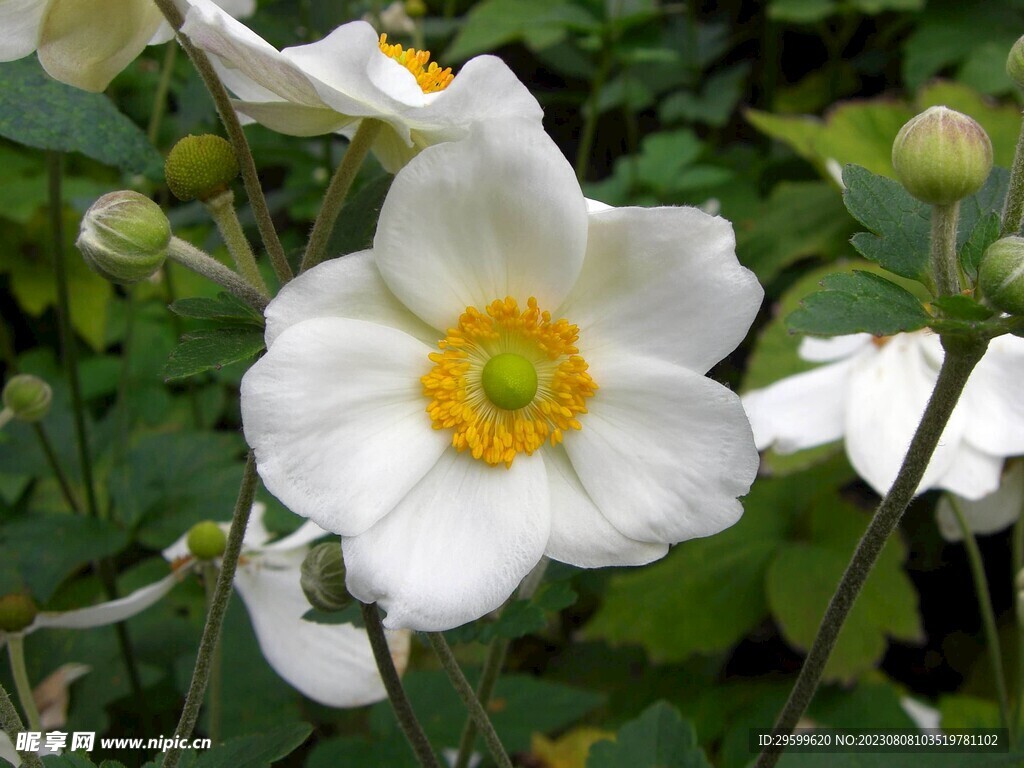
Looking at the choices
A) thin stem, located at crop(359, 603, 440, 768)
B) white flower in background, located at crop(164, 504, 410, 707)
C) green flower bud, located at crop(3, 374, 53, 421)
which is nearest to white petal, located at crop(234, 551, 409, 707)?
white flower in background, located at crop(164, 504, 410, 707)

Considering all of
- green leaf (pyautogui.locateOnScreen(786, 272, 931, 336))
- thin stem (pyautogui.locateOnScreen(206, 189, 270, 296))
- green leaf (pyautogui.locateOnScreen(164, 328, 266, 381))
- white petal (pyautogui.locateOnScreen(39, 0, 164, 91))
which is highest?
white petal (pyautogui.locateOnScreen(39, 0, 164, 91))

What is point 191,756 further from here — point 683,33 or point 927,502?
point 683,33

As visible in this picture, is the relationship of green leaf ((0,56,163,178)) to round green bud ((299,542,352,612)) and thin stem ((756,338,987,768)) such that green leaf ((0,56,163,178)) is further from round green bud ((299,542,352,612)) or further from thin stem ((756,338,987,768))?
thin stem ((756,338,987,768))

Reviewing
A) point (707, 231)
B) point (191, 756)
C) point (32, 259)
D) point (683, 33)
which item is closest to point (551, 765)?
point (191, 756)

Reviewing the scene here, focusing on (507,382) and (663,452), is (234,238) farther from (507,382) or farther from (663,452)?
(663,452)

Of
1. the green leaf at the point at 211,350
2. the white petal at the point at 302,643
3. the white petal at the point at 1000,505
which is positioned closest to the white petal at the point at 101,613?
the white petal at the point at 302,643

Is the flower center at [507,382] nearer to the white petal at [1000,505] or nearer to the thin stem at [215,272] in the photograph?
the thin stem at [215,272]
